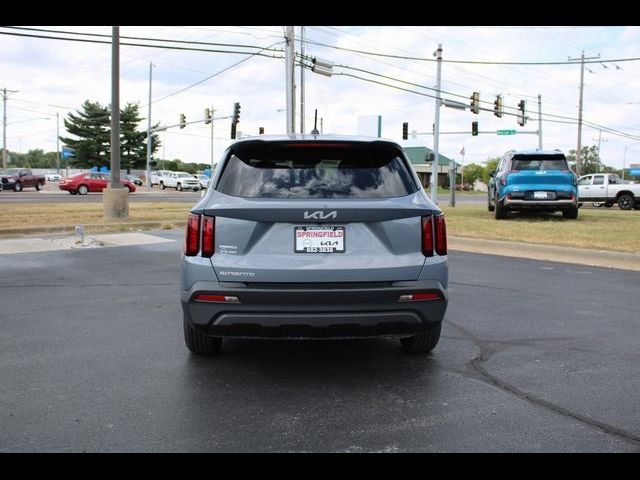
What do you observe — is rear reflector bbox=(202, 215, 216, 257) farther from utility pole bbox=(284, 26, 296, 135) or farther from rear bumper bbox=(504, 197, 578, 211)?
utility pole bbox=(284, 26, 296, 135)

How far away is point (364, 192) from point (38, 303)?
4.49 metres

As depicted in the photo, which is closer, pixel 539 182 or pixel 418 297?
pixel 418 297

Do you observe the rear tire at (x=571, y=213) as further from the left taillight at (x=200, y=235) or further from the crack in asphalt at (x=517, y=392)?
the left taillight at (x=200, y=235)

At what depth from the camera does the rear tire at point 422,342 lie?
4777 mm

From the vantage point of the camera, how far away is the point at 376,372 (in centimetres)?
452

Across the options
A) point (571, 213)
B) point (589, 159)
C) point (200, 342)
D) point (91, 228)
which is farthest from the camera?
point (589, 159)

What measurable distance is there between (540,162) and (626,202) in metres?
13.9

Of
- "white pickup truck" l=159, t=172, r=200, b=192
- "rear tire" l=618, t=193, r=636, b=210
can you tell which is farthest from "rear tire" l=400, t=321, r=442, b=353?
"white pickup truck" l=159, t=172, r=200, b=192

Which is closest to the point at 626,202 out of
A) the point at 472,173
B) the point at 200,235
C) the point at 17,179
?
the point at 200,235

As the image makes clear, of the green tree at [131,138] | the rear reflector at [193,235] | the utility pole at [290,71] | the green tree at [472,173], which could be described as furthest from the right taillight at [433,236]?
the green tree at [472,173]

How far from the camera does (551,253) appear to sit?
11.2 meters

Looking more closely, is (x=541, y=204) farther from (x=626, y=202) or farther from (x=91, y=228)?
(x=626, y=202)

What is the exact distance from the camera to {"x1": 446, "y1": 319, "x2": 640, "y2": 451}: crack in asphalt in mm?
3391

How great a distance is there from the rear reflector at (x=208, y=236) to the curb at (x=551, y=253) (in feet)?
27.2
